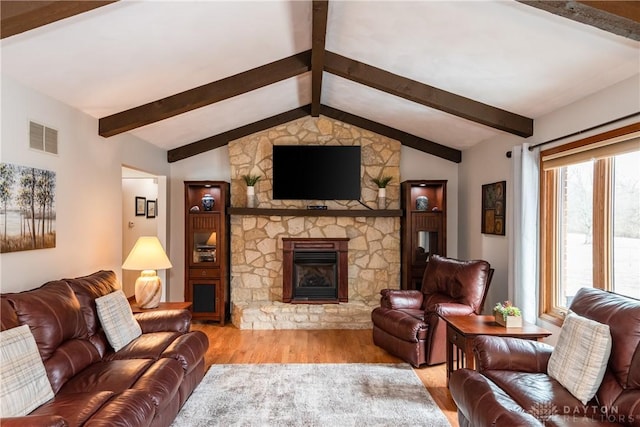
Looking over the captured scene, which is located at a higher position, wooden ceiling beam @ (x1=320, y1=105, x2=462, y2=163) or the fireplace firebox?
wooden ceiling beam @ (x1=320, y1=105, x2=462, y2=163)

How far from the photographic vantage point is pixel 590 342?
2.40 m

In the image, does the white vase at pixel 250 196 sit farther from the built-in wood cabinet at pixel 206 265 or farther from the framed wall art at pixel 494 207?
the framed wall art at pixel 494 207

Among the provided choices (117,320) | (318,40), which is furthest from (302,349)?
(318,40)

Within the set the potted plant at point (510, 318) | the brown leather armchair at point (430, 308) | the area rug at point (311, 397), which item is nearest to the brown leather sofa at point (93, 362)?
the area rug at point (311, 397)

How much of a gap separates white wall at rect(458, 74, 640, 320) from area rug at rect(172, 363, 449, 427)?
1.84 metres

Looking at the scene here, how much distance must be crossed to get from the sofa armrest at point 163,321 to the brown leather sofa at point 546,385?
2.32m

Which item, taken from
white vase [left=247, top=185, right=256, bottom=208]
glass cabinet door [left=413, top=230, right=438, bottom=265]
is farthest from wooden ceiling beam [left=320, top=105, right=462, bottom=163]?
white vase [left=247, top=185, right=256, bottom=208]

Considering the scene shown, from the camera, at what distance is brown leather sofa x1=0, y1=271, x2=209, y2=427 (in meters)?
2.18

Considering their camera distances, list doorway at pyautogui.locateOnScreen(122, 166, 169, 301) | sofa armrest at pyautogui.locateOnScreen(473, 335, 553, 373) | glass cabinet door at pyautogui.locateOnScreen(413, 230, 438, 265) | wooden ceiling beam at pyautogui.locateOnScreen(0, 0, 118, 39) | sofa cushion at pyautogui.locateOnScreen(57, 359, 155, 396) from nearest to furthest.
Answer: wooden ceiling beam at pyautogui.locateOnScreen(0, 0, 118, 39) → sofa cushion at pyautogui.locateOnScreen(57, 359, 155, 396) → sofa armrest at pyautogui.locateOnScreen(473, 335, 553, 373) → glass cabinet door at pyautogui.locateOnScreen(413, 230, 438, 265) → doorway at pyautogui.locateOnScreen(122, 166, 169, 301)

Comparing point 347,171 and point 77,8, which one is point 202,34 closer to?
point 77,8

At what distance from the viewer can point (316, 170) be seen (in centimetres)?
604

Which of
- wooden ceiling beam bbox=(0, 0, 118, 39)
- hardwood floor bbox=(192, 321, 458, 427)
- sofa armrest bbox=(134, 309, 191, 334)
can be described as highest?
wooden ceiling beam bbox=(0, 0, 118, 39)

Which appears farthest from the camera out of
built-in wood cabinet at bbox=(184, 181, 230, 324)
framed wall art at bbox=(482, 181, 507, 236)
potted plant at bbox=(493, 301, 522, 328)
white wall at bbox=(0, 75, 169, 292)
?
built-in wood cabinet at bbox=(184, 181, 230, 324)

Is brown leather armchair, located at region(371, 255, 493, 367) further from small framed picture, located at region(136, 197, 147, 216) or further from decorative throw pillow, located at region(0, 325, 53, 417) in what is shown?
small framed picture, located at region(136, 197, 147, 216)
